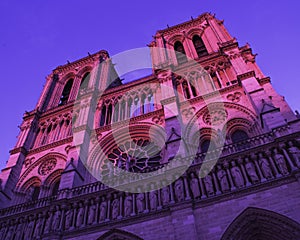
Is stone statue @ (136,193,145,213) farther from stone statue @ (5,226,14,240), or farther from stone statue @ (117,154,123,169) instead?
stone statue @ (5,226,14,240)

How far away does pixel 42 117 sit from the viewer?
750 inches

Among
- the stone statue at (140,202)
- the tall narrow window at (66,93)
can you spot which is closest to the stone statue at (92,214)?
the stone statue at (140,202)

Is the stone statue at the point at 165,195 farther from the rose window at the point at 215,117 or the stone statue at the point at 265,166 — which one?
the rose window at the point at 215,117

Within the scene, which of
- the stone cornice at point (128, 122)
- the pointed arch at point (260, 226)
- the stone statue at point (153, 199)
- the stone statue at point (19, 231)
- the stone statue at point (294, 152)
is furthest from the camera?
the stone cornice at point (128, 122)

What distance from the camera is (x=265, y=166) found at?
31.1 ft

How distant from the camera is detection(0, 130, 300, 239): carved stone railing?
9320 millimetres

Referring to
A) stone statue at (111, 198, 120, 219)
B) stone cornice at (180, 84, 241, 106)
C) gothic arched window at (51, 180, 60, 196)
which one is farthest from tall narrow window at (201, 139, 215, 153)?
gothic arched window at (51, 180, 60, 196)

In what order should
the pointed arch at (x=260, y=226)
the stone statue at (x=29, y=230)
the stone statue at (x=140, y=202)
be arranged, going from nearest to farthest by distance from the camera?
1. the pointed arch at (x=260, y=226)
2. the stone statue at (x=140, y=202)
3. the stone statue at (x=29, y=230)

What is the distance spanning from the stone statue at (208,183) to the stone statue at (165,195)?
4.24 ft

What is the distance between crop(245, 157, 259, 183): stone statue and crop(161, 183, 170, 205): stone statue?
8.95 feet

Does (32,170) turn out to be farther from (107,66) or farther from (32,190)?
(107,66)

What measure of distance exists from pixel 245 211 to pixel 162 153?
18.0 ft

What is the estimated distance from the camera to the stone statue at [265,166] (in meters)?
9.23

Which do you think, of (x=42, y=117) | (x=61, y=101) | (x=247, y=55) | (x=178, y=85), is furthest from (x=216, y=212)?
(x=61, y=101)
